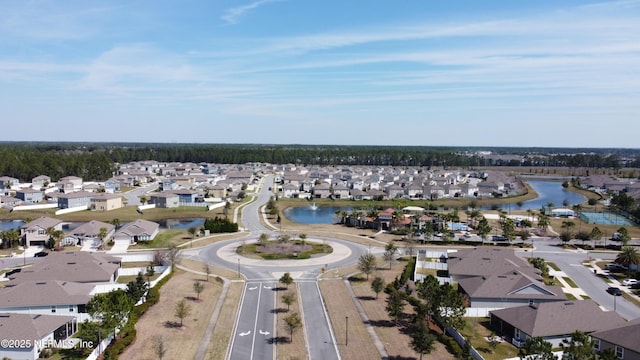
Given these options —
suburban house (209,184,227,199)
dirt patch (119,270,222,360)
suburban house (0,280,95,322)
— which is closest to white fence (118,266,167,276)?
dirt patch (119,270,222,360)

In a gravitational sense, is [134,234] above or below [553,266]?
above

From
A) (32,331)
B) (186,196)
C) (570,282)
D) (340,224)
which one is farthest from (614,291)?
(186,196)

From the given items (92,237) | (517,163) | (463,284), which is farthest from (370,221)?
(517,163)

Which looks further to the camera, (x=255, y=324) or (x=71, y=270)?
(x=71, y=270)

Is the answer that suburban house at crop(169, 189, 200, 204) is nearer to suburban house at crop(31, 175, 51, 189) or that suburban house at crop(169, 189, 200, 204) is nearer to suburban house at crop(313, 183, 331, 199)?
suburban house at crop(313, 183, 331, 199)

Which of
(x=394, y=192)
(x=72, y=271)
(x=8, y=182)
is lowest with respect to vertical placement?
(x=72, y=271)

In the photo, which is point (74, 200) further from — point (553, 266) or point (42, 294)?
point (553, 266)
